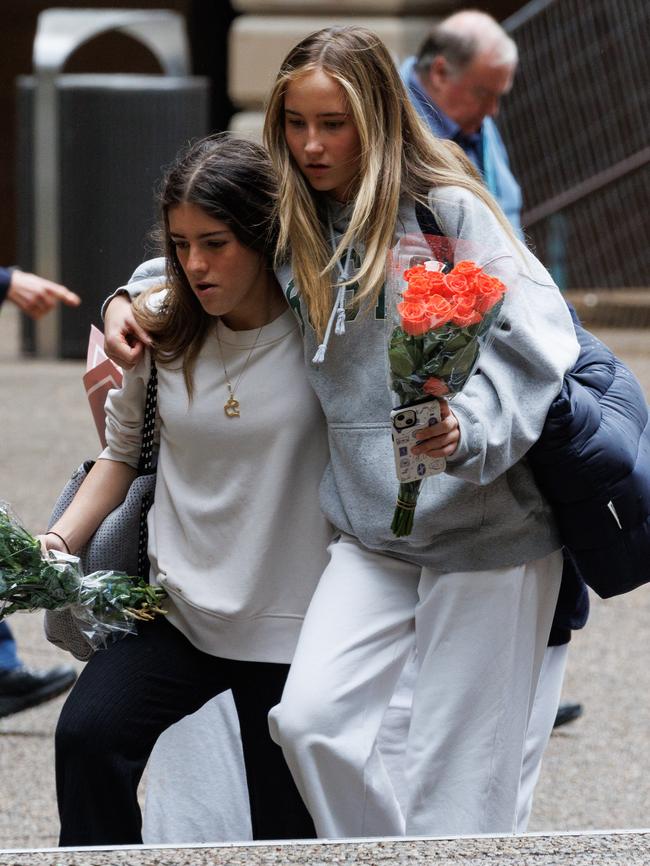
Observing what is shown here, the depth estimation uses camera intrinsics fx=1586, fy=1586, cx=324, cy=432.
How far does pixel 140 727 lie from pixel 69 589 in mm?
286

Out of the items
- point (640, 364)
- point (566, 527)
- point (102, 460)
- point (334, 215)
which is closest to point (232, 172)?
point (334, 215)

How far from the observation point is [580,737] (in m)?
4.74

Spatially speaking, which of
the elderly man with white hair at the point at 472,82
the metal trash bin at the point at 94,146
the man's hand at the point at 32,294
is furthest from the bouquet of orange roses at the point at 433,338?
the metal trash bin at the point at 94,146

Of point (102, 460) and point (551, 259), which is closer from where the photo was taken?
point (102, 460)

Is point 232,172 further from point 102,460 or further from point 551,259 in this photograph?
point 551,259

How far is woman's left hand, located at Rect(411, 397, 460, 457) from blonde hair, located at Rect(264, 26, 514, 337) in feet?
0.90

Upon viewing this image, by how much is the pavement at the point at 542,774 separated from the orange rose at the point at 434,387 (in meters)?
0.70

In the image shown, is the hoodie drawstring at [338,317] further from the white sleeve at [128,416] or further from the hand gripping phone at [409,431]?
the white sleeve at [128,416]

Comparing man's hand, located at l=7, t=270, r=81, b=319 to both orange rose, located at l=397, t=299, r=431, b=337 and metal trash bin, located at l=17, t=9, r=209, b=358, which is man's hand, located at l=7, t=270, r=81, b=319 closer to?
orange rose, located at l=397, t=299, r=431, b=337

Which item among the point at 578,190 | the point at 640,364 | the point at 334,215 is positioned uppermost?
the point at 334,215

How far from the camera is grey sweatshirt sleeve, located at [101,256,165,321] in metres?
3.21

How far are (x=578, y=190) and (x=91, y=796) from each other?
1001 cm

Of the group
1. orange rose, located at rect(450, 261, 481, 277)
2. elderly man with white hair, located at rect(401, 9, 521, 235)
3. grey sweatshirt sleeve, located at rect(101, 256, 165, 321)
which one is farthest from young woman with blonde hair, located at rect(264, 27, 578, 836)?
elderly man with white hair, located at rect(401, 9, 521, 235)

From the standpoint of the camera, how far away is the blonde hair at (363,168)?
278 cm
